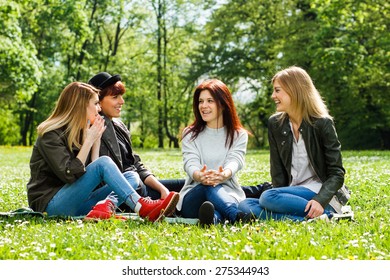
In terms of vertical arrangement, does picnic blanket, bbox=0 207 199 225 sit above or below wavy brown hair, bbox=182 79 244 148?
below

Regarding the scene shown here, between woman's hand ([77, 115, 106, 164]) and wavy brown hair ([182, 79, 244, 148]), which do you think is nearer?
woman's hand ([77, 115, 106, 164])

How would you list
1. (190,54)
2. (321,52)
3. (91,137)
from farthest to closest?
(190,54) < (321,52) < (91,137)

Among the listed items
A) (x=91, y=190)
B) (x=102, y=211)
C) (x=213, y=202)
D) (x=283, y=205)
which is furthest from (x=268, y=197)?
(x=91, y=190)

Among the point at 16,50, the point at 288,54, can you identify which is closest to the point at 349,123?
the point at 288,54

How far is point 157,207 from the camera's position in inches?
252

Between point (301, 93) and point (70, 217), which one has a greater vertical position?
point (301, 93)

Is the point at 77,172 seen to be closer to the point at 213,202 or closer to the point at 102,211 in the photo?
the point at 102,211

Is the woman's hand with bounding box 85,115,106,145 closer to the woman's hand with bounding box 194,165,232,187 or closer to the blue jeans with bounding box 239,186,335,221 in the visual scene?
the woman's hand with bounding box 194,165,232,187

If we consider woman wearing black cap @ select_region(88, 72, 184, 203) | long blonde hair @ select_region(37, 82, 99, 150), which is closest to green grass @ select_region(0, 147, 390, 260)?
long blonde hair @ select_region(37, 82, 99, 150)

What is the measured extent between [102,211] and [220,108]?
1.93 meters

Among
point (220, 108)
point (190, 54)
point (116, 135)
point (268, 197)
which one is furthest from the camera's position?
point (190, 54)

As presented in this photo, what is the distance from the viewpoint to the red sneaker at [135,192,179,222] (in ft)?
20.6

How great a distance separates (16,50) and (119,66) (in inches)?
1001

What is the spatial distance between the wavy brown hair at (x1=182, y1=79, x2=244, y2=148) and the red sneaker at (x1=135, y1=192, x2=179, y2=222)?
1.13 meters
